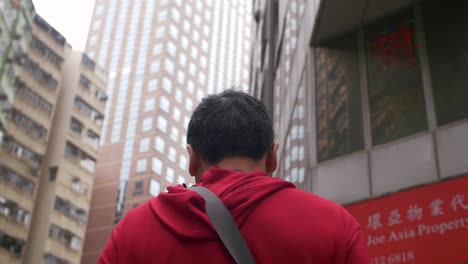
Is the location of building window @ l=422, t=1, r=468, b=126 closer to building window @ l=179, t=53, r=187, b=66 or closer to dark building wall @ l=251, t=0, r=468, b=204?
dark building wall @ l=251, t=0, r=468, b=204

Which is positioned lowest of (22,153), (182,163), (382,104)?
A: (382,104)

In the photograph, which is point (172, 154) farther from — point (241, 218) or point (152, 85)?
point (241, 218)

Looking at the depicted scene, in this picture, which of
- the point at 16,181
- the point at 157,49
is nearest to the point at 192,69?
the point at 157,49

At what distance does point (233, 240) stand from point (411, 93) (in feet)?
29.5

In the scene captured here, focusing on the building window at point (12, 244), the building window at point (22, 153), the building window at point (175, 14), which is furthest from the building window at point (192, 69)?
the building window at point (12, 244)

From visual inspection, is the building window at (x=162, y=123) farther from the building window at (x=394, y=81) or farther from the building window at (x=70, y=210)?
the building window at (x=394, y=81)

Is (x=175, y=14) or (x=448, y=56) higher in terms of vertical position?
(x=175, y=14)

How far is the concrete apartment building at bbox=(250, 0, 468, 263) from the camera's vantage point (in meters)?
9.10

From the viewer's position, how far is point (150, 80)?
74.4 meters

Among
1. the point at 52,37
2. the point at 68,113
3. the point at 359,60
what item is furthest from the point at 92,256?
the point at 359,60

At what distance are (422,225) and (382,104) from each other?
271 centimetres

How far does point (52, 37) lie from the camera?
45.2 meters

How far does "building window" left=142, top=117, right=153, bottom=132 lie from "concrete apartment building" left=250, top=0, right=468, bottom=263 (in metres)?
57.0

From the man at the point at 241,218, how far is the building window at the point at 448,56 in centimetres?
781
